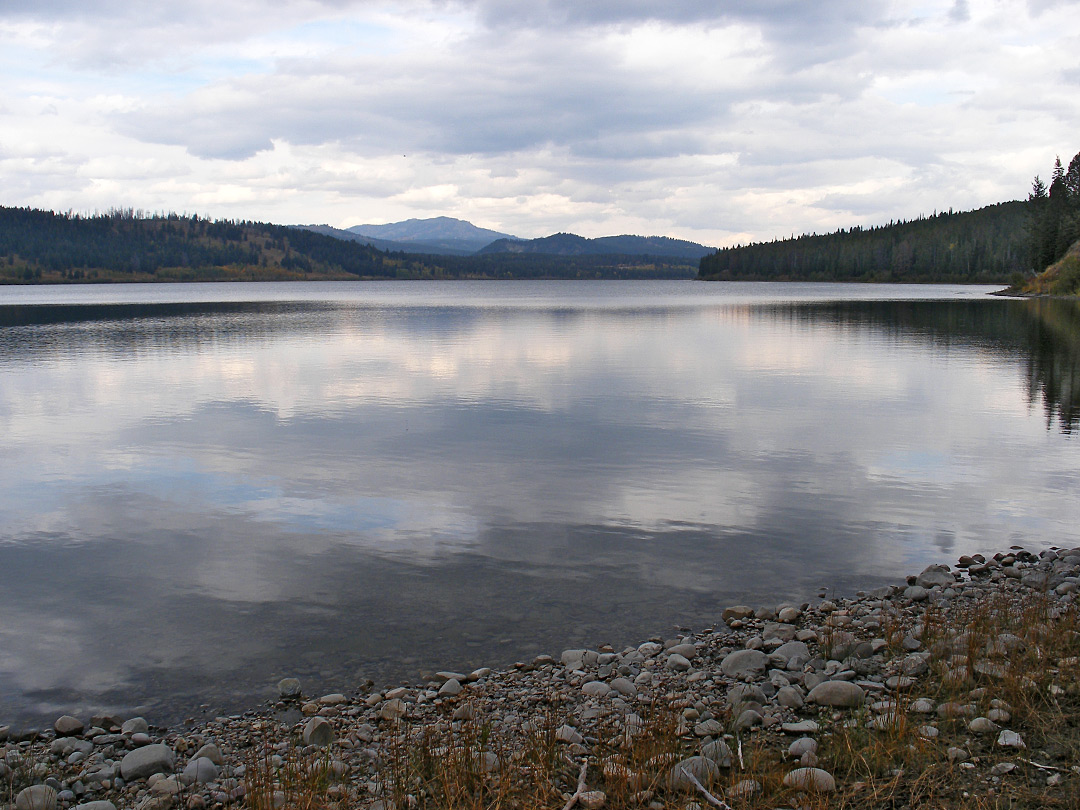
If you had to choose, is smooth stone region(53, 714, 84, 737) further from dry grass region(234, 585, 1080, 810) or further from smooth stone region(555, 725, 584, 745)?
smooth stone region(555, 725, 584, 745)

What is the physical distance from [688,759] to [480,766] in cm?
172

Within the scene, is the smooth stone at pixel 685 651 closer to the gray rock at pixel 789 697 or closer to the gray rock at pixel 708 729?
the gray rock at pixel 789 697

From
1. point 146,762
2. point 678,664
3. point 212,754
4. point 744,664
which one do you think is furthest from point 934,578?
point 146,762

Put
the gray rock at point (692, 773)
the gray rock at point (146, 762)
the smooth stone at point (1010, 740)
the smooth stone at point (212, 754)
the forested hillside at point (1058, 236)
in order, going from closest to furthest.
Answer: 1. the gray rock at point (692, 773)
2. the smooth stone at point (1010, 740)
3. the gray rock at point (146, 762)
4. the smooth stone at point (212, 754)
5. the forested hillside at point (1058, 236)

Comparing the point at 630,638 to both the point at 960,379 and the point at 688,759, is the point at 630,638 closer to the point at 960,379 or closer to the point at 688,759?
the point at 688,759

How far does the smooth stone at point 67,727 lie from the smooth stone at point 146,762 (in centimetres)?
118

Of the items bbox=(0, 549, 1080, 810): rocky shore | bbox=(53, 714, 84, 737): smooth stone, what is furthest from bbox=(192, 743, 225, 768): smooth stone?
bbox=(53, 714, 84, 737): smooth stone

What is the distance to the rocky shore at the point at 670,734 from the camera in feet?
20.8

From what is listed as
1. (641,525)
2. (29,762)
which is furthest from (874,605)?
(29,762)

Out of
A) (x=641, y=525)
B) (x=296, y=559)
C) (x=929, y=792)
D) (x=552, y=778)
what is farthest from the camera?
(x=641, y=525)

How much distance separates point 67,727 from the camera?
805 cm

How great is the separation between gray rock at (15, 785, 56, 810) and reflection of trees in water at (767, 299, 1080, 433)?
25.1 meters

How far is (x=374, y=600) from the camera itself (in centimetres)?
1142

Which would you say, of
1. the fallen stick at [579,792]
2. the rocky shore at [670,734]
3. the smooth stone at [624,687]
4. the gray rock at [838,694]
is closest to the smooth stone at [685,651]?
the rocky shore at [670,734]
